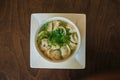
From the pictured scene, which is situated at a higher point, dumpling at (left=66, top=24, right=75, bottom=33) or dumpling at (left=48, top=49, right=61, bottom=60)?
dumpling at (left=66, top=24, right=75, bottom=33)

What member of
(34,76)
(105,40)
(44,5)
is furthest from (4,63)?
(105,40)

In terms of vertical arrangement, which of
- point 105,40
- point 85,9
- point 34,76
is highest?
point 85,9

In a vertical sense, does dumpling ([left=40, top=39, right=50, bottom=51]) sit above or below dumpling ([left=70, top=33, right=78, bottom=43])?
below

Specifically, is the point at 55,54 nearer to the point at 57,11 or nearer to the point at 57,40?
the point at 57,40

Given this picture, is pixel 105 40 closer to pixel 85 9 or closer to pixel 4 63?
pixel 85 9

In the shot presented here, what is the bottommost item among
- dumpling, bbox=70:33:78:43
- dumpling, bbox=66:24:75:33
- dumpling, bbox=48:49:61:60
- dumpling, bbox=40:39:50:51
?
dumpling, bbox=48:49:61:60
